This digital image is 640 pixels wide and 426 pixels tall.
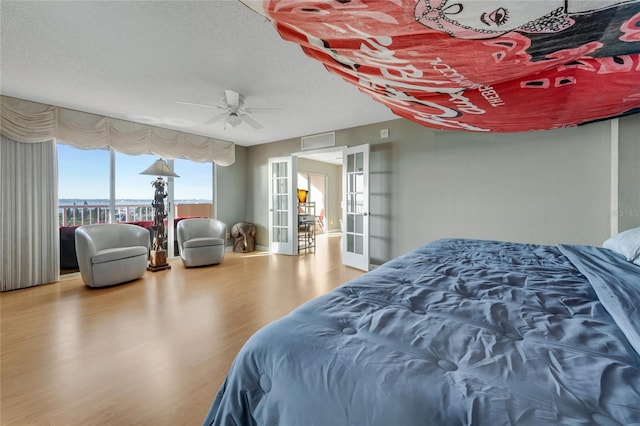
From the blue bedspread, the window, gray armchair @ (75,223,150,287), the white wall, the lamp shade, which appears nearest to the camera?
the blue bedspread

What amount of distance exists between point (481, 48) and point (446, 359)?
53.3 inches

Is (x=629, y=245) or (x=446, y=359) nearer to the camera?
(x=446, y=359)

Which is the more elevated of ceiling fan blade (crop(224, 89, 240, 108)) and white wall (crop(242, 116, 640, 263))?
ceiling fan blade (crop(224, 89, 240, 108))

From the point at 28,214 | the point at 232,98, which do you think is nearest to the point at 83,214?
the point at 28,214

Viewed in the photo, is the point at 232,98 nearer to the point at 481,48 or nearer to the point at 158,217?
the point at 158,217

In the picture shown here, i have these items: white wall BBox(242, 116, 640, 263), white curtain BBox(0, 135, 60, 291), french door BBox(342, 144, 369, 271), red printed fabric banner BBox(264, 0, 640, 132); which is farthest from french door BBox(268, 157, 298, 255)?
red printed fabric banner BBox(264, 0, 640, 132)

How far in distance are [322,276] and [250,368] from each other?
3.25 meters

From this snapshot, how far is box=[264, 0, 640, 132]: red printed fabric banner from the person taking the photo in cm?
102

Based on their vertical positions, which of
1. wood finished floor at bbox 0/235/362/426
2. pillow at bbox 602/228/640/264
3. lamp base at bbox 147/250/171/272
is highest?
pillow at bbox 602/228/640/264

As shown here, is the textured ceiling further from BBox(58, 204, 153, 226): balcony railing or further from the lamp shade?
BBox(58, 204, 153, 226): balcony railing

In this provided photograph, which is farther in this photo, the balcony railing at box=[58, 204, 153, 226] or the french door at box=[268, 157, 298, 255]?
the french door at box=[268, 157, 298, 255]

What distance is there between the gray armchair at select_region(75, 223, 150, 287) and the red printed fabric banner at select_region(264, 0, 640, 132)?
3640 millimetres

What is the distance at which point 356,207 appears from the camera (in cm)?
469

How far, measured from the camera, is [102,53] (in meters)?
2.40
